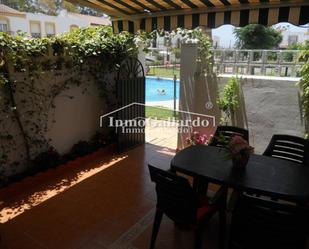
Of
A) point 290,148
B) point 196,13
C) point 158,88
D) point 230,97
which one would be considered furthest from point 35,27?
point 290,148

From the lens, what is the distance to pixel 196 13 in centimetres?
578

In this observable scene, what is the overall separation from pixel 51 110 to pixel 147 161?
2.66 metres

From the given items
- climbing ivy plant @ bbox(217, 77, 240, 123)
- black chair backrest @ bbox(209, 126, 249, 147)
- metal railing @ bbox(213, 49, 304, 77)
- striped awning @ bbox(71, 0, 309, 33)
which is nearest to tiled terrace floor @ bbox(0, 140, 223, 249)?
black chair backrest @ bbox(209, 126, 249, 147)

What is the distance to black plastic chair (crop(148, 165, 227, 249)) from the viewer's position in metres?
3.11

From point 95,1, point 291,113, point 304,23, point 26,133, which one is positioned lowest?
point 26,133

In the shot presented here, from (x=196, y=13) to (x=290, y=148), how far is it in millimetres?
3392

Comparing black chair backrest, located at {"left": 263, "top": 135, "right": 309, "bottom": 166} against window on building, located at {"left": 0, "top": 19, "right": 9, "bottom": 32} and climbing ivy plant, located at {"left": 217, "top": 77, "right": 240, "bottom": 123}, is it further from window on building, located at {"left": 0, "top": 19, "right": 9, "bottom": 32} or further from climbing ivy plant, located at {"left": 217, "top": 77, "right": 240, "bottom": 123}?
window on building, located at {"left": 0, "top": 19, "right": 9, "bottom": 32}

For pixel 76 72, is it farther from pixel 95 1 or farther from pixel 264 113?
pixel 264 113

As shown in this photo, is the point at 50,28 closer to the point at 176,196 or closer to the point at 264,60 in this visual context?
the point at 264,60

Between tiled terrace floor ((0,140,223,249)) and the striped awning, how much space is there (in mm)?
3489

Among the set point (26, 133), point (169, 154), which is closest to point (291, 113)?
point (169, 154)

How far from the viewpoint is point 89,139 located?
24.0ft

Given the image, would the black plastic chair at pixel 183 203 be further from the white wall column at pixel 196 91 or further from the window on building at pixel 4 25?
the window on building at pixel 4 25

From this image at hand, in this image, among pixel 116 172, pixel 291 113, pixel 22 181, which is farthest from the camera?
pixel 116 172
